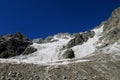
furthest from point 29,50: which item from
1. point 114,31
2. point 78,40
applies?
point 114,31

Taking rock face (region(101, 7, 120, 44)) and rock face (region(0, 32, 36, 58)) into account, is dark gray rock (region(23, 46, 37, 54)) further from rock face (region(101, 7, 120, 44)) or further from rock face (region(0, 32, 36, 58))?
rock face (region(101, 7, 120, 44))

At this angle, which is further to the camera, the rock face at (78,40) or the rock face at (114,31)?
the rock face at (78,40)

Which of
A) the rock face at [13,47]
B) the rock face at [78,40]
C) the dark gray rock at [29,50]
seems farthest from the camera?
the rock face at [13,47]

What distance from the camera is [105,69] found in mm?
37031

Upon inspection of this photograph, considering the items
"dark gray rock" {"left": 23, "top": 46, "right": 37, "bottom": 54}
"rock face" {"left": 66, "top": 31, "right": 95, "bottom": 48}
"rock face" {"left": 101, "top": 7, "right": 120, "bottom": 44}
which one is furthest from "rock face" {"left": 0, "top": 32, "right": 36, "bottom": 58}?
"rock face" {"left": 101, "top": 7, "right": 120, "bottom": 44}

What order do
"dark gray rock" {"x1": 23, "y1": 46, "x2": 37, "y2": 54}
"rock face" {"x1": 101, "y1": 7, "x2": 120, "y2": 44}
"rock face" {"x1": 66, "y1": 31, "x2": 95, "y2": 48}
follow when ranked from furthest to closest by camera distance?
1. "dark gray rock" {"x1": 23, "y1": 46, "x2": 37, "y2": 54}
2. "rock face" {"x1": 66, "y1": 31, "x2": 95, "y2": 48}
3. "rock face" {"x1": 101, "y1": 7, "x2": 120, "y2": 44}

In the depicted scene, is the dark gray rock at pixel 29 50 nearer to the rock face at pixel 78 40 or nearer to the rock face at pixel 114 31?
the rock face at pixel 78 40

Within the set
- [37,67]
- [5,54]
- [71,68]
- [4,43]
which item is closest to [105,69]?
[71,68]

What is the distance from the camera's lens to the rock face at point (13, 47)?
13512 centimetres

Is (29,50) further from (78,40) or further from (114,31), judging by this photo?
(114,31)

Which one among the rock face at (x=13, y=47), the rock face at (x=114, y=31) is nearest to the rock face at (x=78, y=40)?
the rock face at (x=114, y=31)

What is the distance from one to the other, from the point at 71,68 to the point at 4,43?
113 meters

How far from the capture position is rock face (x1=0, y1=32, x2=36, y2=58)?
13512 centimetres

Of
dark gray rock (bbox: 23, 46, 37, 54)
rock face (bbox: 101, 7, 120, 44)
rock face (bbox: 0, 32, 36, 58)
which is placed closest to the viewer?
rock face (bbox: 101, 7, 120, 44)
